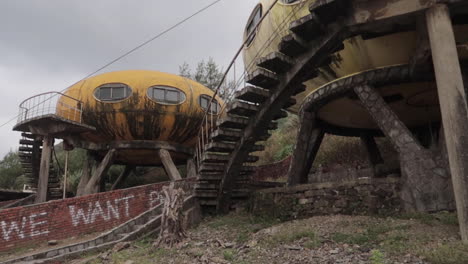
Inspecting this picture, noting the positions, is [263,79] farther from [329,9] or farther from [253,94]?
[329,9]

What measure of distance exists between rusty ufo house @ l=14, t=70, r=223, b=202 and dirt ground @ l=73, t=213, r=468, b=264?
426 inches

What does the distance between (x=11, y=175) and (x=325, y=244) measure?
3858 centimetres

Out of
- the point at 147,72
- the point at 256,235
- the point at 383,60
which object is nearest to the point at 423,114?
the point at 383,60

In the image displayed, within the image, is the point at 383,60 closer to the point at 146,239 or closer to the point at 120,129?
the point at 146,239

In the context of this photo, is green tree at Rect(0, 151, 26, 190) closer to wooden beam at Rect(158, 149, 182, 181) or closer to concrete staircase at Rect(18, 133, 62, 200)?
concrete staircase at Rect(18, 133, 62, 200)

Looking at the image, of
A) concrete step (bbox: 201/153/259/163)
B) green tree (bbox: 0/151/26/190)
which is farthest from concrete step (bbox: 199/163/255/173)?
green tree (bbox: 0/151/26/190)

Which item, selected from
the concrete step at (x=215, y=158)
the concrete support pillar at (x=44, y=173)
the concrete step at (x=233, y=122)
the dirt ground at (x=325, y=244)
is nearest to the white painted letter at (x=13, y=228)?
the dirt ground at (x=325, y=244)

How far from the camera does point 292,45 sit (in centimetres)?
941

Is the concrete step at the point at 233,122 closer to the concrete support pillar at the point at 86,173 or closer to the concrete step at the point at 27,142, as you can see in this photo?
the concrete support pillar at the point at 86,173

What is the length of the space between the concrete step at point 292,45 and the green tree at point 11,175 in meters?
33.9

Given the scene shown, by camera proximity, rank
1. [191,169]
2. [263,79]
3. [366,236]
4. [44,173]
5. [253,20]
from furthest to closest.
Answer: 1. [191,169]
2. [44,173]
3. [253,20]
4. [263,79]
5. [366,236]

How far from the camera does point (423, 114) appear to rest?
518 inches

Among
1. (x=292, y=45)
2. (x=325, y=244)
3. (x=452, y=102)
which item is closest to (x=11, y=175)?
(x=292, y=45)

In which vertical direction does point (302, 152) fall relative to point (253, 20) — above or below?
below
